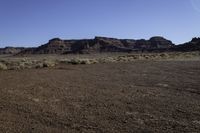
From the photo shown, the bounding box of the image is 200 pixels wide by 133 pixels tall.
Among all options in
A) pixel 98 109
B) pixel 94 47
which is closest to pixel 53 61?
pixel 98 109

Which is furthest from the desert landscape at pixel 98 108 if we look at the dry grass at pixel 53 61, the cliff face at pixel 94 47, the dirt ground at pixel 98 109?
the cliff face at pixel 94 47

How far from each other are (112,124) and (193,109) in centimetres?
348

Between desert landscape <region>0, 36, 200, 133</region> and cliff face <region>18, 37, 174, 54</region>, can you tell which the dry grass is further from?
cliff face <region>18, 37, 174, 54</region>

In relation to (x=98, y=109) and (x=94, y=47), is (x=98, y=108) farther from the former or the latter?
(x=94, y=47)

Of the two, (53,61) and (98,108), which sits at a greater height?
(53,61)

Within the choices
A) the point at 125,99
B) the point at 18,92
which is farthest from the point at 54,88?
the point at 125,99

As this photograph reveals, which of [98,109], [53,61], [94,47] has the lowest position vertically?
[98,109]

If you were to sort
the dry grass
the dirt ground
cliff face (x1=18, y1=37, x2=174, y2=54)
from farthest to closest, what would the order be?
cliff face (x1=18, y1=37, x2=174, y2=54) → the dry grass → the dirt ground

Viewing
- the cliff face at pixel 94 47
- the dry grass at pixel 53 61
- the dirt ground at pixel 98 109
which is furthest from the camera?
the cliff face at pixel 94 47

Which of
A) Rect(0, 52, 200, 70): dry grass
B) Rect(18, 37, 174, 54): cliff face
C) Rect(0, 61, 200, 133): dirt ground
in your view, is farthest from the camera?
Rect(18, 37, 174, 54): cliff face

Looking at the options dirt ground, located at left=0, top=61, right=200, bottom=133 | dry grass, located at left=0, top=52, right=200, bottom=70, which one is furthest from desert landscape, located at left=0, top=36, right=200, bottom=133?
dry grass, located at left=0, top=52, right=200, bottom=70

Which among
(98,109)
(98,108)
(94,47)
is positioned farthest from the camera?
(94,47)

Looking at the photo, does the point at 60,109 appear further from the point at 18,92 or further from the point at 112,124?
the point at 18,92

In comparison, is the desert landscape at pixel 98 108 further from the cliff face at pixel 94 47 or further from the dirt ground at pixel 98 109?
the cliff face at pixel 94 47
